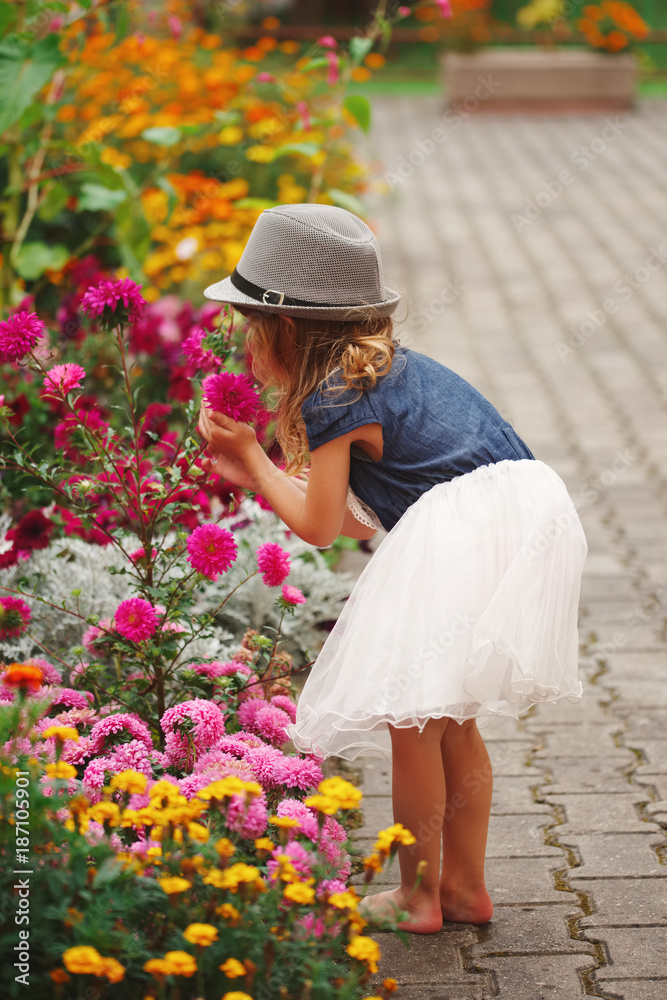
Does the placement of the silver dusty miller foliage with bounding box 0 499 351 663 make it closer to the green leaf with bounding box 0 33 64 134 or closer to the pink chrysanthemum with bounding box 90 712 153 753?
the pink chrysanthemum with bounding box 90 712 153 753

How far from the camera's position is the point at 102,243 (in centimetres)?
610

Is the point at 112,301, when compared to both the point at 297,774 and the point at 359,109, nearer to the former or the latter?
the point at 297,774

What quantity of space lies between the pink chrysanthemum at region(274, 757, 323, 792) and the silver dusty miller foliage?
490 mm

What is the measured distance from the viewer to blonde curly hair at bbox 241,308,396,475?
6.52 feet

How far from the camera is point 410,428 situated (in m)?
2.02

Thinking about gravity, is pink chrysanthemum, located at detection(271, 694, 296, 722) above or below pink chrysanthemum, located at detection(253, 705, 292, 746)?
below

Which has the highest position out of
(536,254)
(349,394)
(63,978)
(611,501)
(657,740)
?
(349,394)

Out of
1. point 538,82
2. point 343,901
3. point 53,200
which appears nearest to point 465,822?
point 343,901

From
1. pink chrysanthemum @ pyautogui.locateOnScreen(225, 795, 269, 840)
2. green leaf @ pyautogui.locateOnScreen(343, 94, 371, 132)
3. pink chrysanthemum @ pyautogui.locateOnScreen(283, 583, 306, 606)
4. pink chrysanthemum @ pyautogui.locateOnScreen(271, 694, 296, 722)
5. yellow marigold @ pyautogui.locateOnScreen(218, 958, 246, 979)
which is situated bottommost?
pink chrysanthemum @ pyautogui.locateOnScreen(271, 694, 296, 722)

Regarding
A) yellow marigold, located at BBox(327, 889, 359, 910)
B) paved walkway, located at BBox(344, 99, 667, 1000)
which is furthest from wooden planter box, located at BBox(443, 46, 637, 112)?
yellow marigold, located at BBox(327, 889, 359, 910)

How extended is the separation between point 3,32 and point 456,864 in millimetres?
3113

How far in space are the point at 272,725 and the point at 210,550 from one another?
487mm

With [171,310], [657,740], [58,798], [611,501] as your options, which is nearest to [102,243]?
[171,310]

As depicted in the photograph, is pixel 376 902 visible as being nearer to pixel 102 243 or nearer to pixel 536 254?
pixel 102 243
